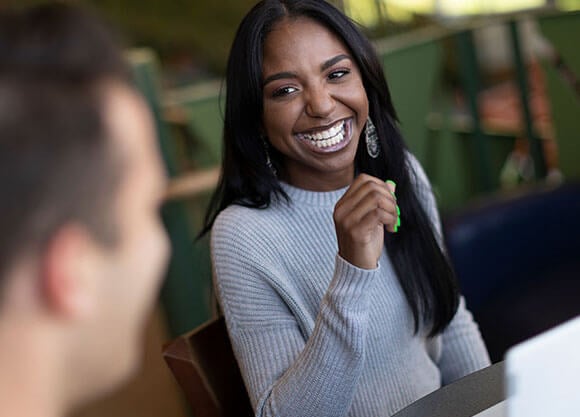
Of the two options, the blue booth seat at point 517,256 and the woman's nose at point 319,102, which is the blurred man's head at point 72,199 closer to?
the woman's nose at point 319,102

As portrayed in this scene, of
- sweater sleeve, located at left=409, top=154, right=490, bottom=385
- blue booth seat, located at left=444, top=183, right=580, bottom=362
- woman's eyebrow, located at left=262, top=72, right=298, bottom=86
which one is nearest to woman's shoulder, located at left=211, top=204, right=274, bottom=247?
woman's eyebrow, located at left=262, top=72, right=298, bottom=86

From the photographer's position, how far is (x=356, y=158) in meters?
1.53

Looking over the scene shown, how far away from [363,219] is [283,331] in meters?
0.23

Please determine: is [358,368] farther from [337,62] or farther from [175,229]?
[175,229]

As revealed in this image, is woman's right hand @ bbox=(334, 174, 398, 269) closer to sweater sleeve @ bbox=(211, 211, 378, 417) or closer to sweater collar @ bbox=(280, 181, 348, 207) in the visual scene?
sweater sleeve @ bbox=(211, 211, 378, 417)

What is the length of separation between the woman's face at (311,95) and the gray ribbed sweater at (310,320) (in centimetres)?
Answer: 10

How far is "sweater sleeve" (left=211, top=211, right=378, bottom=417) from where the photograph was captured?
121 cm

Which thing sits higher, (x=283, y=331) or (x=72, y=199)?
(x=72, y=199)

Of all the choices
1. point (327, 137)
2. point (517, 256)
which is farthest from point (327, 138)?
point (517, 256)

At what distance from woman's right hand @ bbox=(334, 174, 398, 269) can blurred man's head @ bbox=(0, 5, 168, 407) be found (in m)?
0.60

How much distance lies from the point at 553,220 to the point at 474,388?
1.34 metres

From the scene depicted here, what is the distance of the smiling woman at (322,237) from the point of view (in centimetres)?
123

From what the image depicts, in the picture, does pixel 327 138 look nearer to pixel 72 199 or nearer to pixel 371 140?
pixel 371 140

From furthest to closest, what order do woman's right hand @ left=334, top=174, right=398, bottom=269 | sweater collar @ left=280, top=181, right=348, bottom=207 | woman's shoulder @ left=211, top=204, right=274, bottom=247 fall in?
sweater collar @ left=280, top=181, right=348, bottom=207
woman's shoulder @ left=211, top=204, right=274, bottom=247
woman's right hand @ left=334, top=174, right=398, bottom=269
